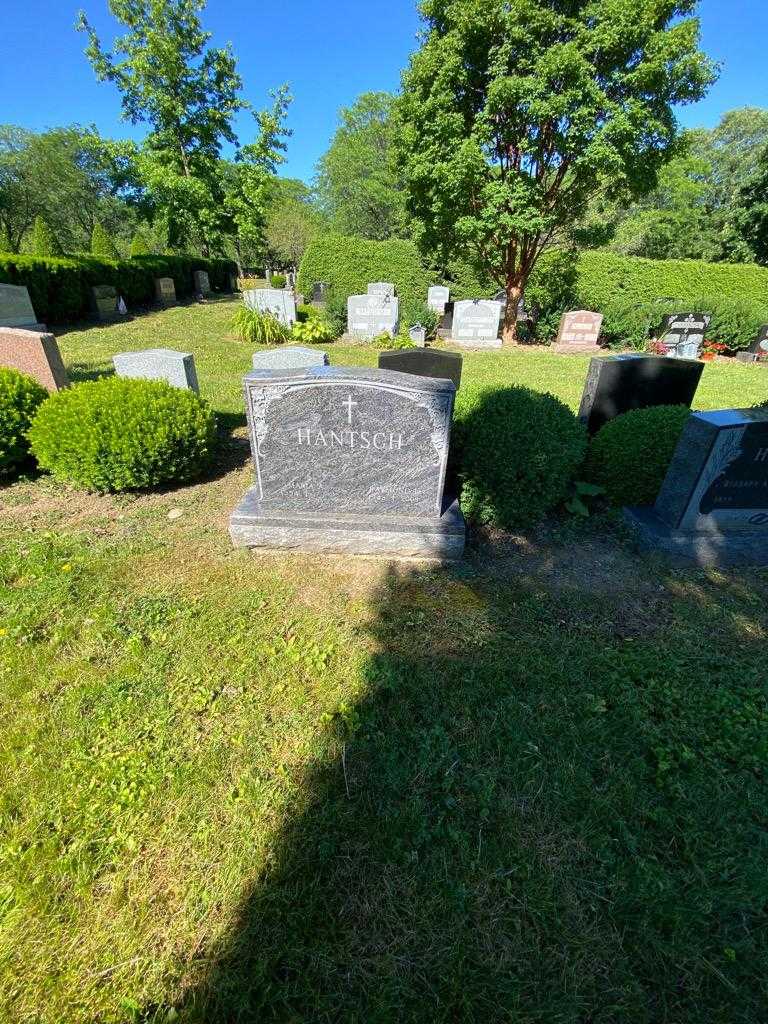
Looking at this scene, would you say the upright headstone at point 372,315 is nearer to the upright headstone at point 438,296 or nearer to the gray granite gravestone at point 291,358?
the upright headstone at point 438,296

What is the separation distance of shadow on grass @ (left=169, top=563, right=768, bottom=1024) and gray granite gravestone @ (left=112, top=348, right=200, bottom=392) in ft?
14.0

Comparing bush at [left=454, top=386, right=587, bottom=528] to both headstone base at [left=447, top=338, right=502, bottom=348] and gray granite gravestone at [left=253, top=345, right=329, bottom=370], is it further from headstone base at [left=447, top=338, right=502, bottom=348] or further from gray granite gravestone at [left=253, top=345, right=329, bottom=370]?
headstone base at [left=447, top=338, right=502, bottom=348]

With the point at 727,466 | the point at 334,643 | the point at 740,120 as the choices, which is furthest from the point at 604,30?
the point at 740,120

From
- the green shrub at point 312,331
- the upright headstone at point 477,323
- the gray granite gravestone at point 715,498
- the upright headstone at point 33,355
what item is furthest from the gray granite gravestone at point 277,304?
the gray granite gravestone at point 715,498

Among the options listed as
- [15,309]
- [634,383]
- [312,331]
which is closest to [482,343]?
[312,331]

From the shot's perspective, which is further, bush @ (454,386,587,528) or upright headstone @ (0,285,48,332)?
upright headstone @ (0,285,48,332)

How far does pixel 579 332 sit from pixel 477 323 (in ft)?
10.5

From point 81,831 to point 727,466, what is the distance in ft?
15.1

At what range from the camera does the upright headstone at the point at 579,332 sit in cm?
1368

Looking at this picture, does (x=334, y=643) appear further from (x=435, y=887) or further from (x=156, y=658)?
(x=435, y=887)

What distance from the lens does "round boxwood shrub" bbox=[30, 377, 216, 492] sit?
4012mm

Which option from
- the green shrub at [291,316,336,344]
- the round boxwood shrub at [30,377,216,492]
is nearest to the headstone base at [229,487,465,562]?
the round boxwood shrub at [30,377,216,492]

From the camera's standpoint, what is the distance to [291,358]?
18.4ft

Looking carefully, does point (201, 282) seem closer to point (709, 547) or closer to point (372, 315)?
point (372, 315)
